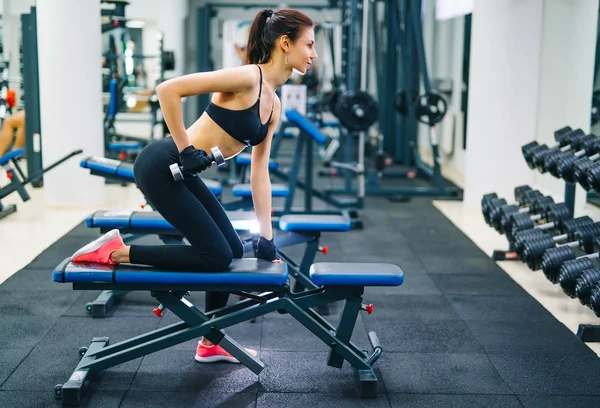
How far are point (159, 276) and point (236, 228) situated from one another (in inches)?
40.1

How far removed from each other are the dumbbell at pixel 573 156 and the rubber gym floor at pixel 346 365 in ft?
2.10

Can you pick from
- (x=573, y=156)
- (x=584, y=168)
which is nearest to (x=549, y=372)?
(x=584, y=168)

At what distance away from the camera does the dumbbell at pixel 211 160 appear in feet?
7.47

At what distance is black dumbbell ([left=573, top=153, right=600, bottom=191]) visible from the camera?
342 cm

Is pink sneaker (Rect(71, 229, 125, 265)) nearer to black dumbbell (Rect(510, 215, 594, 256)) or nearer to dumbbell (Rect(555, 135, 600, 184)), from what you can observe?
black dumbbell (Rect(510, 215, 594, 256))

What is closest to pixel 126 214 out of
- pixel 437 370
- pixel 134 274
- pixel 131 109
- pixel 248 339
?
pixel 248 339

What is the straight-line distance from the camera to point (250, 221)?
3508 millimetres

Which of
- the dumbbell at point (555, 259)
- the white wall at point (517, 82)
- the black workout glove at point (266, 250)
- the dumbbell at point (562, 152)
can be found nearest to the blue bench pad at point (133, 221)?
the black workout glove at point (266, 250)

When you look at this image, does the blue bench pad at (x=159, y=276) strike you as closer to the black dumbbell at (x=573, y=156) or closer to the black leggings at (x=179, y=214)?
the black leggings at (x=179, y=214)

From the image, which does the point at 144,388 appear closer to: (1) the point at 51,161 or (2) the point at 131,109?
(1) the point at 51,161

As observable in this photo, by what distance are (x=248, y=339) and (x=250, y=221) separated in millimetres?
615

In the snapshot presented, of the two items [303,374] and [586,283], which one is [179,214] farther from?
[586,283]

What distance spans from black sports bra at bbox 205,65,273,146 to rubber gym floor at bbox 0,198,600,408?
889mm

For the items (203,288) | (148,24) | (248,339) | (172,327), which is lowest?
(248,339)
